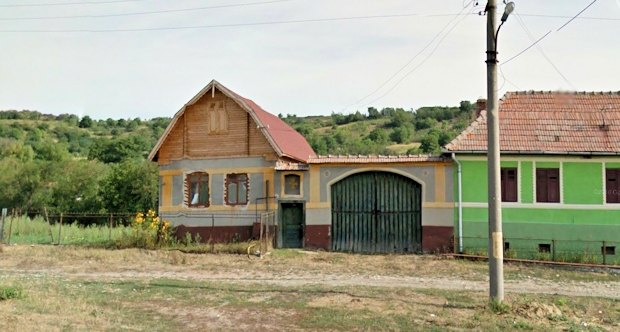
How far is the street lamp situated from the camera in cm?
1216

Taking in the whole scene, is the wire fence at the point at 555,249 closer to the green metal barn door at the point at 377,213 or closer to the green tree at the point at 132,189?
the green metal barn door at the point at 377,213

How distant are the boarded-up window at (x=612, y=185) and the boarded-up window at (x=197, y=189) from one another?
16248 mm

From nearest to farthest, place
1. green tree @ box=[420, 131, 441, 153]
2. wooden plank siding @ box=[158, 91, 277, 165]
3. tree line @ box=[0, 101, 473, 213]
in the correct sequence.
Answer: wooden plank siding @ box=[158, 91, 277, 165]
tree line @ box=[0, 101, 473, 213]
green tree @ box=[420, 131, 441, 153]

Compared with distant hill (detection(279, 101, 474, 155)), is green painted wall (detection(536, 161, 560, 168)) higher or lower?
lower

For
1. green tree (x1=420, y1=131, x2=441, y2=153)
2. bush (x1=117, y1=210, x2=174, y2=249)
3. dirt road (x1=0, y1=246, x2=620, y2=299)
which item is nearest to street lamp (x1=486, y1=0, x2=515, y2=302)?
dirt road (x1=0, y1=246, x2=620, y2=299)

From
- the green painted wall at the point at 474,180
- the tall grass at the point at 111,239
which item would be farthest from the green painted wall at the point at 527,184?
the tall grass at the point at 111,239

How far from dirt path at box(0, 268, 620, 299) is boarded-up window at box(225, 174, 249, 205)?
23.3 feet

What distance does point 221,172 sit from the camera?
85.5ft

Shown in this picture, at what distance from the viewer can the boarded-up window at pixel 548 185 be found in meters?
22.2

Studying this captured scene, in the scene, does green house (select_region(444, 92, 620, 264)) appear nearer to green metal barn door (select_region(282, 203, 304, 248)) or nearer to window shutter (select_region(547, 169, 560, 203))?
window shutter (select_region(547, 169, 560, 203))

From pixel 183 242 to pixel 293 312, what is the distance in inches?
560

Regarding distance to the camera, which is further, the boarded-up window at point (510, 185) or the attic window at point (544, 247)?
the boarded-up window at point (510, 185)

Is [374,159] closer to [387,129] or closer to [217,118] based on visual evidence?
[217,118]

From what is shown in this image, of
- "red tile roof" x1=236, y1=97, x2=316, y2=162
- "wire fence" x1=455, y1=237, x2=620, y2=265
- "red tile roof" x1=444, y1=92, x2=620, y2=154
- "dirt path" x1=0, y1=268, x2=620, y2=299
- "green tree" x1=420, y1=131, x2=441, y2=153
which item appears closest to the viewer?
"dirt path" x1=0, y1=268, x2=620, y2=299
